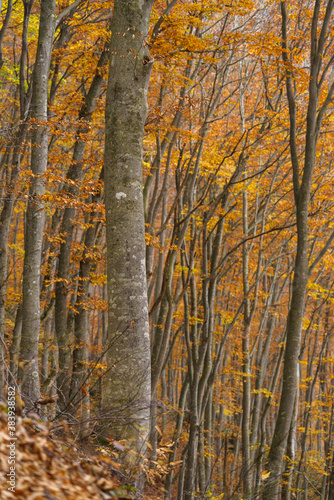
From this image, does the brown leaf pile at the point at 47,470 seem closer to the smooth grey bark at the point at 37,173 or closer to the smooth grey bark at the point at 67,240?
the smooth grey bark at the point at 37,173

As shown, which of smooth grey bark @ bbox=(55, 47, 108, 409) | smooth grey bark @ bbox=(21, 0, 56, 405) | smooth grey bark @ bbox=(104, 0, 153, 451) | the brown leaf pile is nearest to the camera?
the brown leaf pile

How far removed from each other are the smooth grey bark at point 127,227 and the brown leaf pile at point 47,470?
76cm

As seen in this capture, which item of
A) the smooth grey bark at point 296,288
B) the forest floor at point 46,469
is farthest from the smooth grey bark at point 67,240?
the forest floor at point 46,469

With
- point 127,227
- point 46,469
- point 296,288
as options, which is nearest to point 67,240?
point 296,288

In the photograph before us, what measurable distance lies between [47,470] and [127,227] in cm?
230

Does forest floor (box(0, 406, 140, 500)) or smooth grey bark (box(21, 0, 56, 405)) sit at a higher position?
smooth grey bark (box(21, 0, 56, 405))

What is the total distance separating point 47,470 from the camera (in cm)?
276

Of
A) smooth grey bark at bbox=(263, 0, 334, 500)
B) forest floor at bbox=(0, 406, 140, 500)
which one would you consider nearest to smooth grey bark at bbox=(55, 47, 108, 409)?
smooth grey bark at bbox=(263, 0, 334, 500)

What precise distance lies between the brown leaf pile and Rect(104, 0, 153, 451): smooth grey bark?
0.76 meters

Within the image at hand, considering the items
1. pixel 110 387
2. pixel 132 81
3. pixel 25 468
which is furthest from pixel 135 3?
pixel 25 468

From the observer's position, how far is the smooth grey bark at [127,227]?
3973 millimetres

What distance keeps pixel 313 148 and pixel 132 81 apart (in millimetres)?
3321

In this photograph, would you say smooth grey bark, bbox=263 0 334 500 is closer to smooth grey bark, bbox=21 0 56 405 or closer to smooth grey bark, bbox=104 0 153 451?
smooth grey bark, bbox=104 0 153 451

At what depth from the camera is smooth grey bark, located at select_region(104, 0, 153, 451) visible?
3.97 metres
